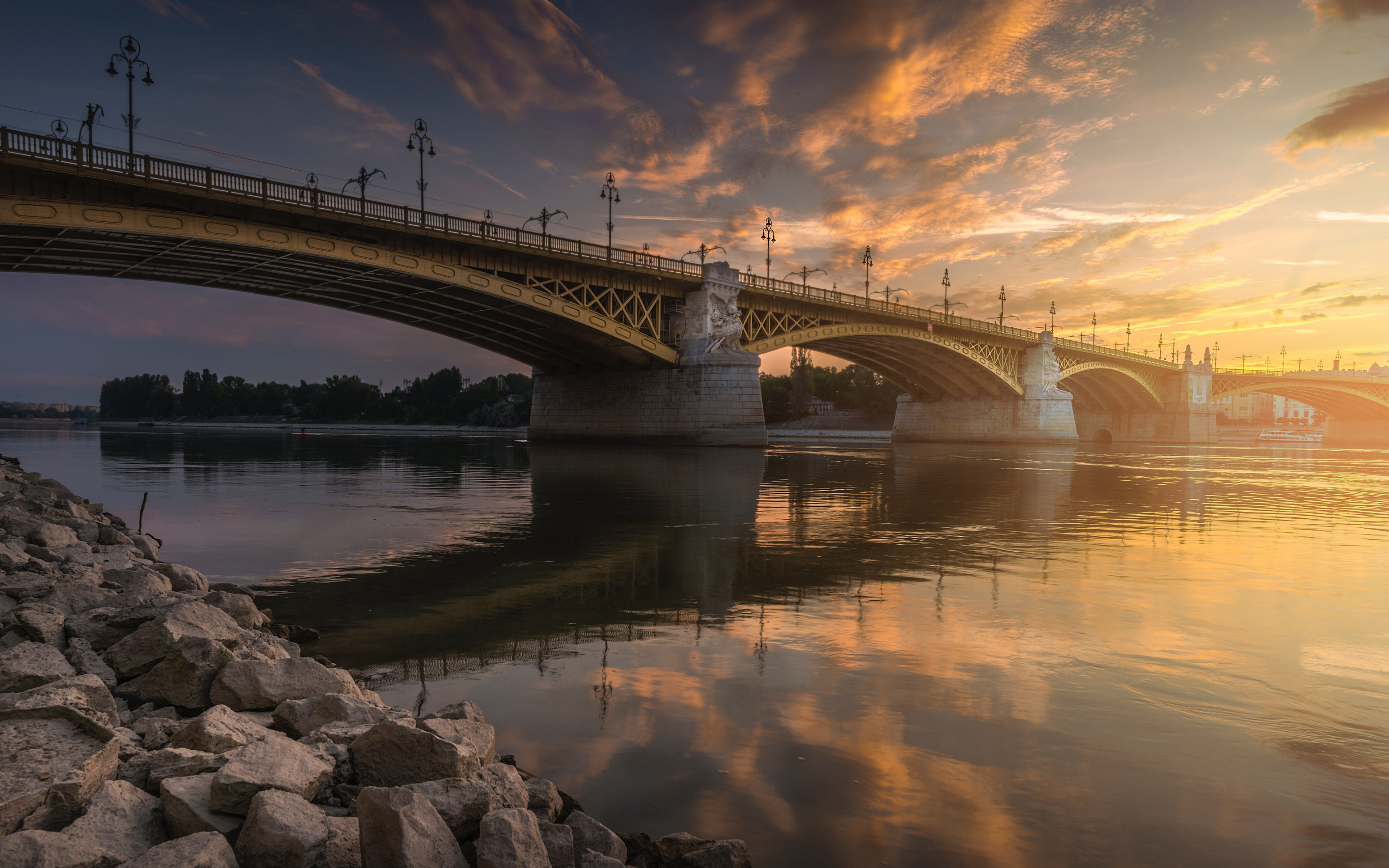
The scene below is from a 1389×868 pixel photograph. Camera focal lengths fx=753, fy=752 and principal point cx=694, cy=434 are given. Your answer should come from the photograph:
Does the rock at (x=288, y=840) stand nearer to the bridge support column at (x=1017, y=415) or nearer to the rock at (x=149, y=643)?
the rock at (x=149, y=643)

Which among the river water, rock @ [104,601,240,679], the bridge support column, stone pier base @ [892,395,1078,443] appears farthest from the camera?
the bridge support column

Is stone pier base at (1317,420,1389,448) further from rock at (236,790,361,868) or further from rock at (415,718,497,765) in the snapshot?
rock at (236,790,361,868)

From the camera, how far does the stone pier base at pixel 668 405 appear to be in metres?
53.0

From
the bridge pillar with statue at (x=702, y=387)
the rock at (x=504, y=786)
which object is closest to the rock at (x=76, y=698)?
the rock at (x=504, y=786)

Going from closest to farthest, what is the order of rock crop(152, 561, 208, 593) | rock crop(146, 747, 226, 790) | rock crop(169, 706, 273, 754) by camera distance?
1. rock crop(146, 747, 226, 790)
2. rock crop(169, 706, 273, 754)
3. rock crop(152, 561, 208, 593)

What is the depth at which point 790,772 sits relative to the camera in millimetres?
4238

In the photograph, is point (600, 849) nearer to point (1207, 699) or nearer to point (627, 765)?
point (627, 765)

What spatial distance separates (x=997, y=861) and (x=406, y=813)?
257cm

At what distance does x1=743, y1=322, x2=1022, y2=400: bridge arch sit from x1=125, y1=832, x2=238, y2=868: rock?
177 feet

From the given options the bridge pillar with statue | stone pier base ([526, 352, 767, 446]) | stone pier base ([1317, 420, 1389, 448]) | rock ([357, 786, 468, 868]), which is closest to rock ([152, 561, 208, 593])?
rock ([357, 786, 468, 868])

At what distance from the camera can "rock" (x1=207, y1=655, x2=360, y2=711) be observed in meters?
4.36

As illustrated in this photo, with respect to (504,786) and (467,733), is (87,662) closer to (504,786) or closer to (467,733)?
(467,733)

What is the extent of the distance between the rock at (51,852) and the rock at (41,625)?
2822 millimetres

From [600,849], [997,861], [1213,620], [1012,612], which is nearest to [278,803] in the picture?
[600,849]
